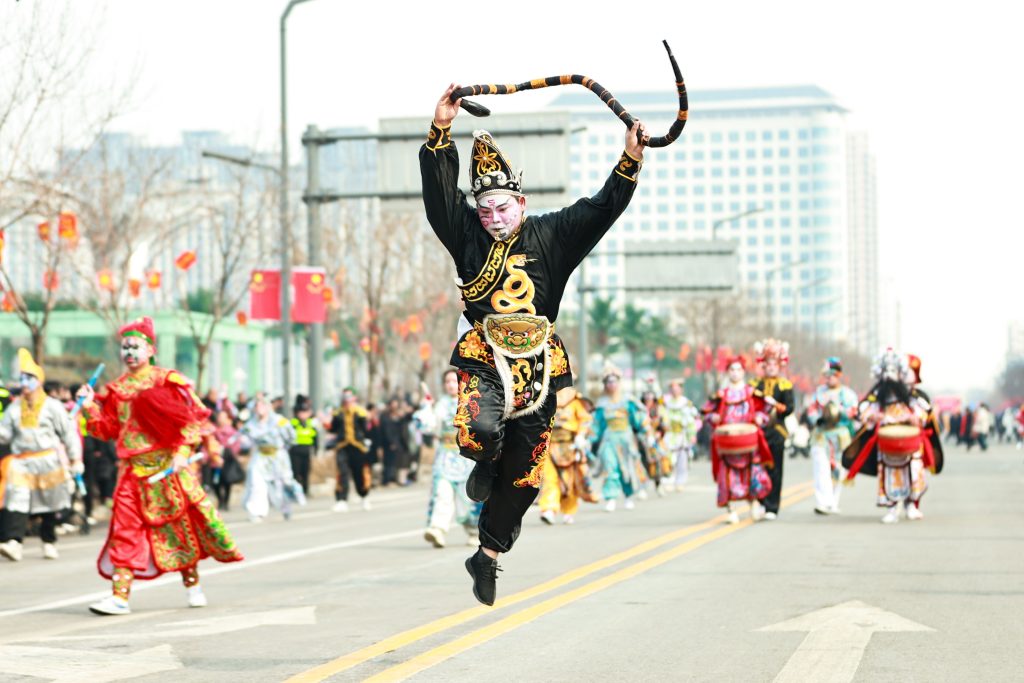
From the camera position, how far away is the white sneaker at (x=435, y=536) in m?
16.4

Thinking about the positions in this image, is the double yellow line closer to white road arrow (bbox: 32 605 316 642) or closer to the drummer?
white road arrow (bbox: 32 605 316 642)

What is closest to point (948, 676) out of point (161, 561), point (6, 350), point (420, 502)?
point (161, 561)

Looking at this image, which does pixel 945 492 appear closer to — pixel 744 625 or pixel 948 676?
pixel 744 625

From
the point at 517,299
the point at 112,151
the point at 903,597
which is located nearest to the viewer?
the point at 517,299

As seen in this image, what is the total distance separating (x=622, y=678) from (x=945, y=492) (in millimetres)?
20548

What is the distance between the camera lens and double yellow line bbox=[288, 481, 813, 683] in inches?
314

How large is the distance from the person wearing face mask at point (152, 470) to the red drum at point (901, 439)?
382 inches

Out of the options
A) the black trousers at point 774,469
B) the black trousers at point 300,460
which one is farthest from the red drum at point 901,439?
the black trousers at point 300,460

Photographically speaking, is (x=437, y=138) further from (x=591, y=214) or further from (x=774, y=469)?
(x=774, y=469)

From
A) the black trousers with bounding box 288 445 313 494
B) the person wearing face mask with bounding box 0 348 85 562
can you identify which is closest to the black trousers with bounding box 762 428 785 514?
the person wearing face mask with bounding box 0 348 85 562

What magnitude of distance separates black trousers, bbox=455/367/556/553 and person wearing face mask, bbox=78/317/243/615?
470cm

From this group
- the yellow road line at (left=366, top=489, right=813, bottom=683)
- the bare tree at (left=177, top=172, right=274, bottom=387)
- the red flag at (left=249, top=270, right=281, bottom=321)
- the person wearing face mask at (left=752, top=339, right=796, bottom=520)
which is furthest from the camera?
the bare tree at (left=177, top=172, right=274, bottom=387)

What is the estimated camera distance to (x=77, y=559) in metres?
16.6

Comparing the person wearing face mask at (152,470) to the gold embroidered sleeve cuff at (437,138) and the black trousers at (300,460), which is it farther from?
the black trousers at (300,460)
